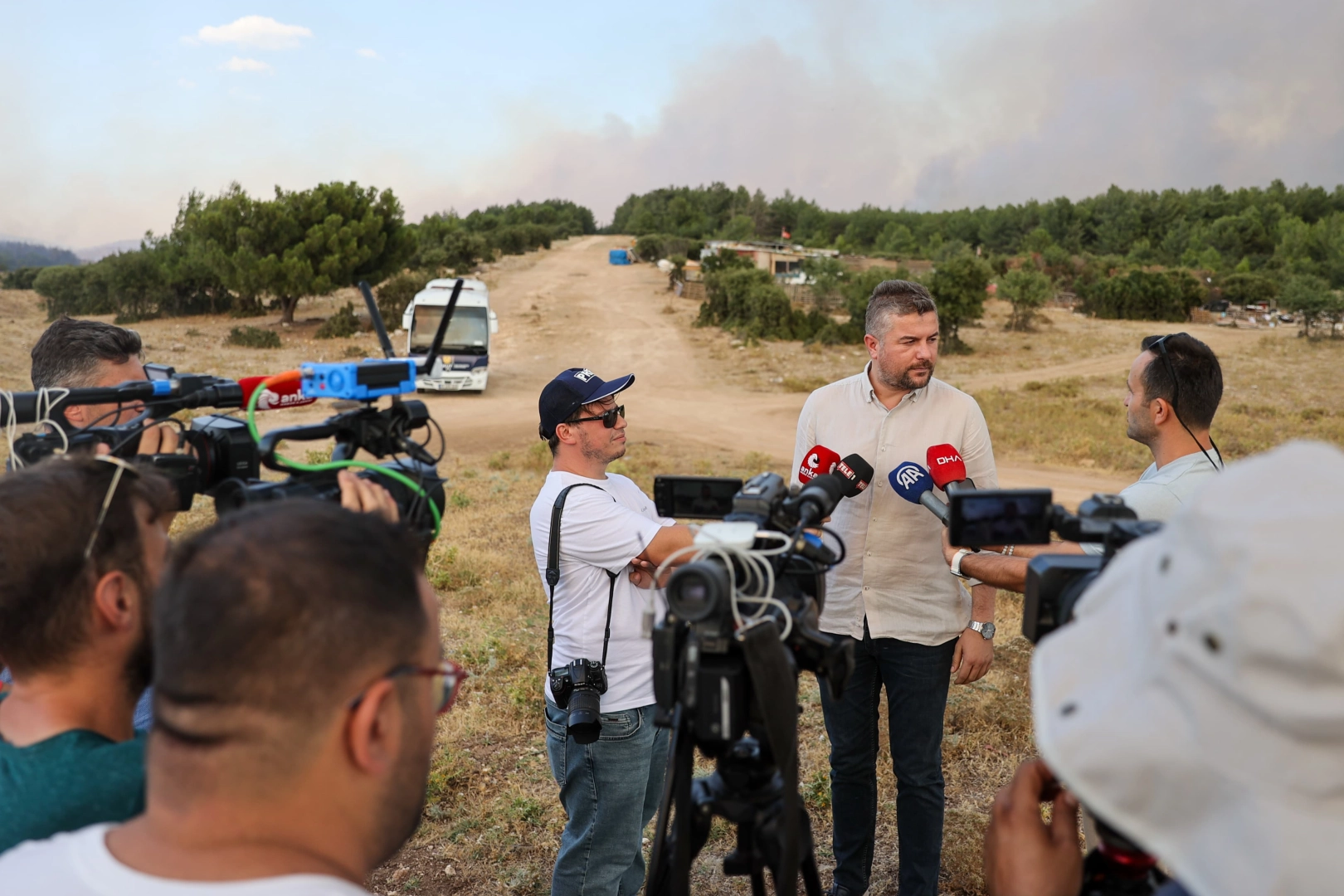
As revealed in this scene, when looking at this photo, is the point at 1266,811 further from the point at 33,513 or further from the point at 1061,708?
the point at 33,513

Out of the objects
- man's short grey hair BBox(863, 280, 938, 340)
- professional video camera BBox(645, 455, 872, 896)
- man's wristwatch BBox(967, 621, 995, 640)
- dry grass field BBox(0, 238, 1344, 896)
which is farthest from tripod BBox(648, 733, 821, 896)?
man's short grey hair BBox(863, 280, 938, 340)

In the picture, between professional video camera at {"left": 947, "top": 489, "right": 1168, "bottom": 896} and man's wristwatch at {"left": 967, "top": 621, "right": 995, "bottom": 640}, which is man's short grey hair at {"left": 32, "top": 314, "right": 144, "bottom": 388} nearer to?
professional video camera at {"left": 947, "top": 489, "right": 1168, "bottom": 896}

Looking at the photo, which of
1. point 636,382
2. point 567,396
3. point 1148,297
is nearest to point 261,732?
point 567,396

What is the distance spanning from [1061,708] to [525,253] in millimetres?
67347

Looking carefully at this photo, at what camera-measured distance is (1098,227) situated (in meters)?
75.8

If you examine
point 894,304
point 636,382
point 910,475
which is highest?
point 894,304

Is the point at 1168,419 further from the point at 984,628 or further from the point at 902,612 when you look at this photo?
the point at 902,612

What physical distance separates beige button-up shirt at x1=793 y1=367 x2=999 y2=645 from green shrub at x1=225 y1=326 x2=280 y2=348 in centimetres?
2726

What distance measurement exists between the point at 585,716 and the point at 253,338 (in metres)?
28.4

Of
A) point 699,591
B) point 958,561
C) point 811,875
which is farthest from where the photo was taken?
point 958,561

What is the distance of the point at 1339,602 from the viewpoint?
2.91ft

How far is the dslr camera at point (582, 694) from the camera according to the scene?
287cm

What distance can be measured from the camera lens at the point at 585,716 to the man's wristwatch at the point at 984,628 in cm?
155

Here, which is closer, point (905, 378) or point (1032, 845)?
point (1032, 845)
